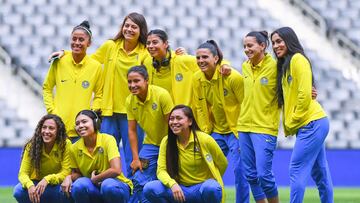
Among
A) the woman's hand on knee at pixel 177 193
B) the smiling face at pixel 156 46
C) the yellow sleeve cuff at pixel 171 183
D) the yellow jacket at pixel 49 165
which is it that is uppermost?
the smiling face at pixel 156 46

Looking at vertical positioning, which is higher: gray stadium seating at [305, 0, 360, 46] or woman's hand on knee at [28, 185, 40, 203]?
gray stadium seating at [305, 0, 360, 46]

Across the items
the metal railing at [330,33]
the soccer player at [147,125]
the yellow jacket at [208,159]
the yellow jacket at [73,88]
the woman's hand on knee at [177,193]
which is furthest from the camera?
the metal railing at [330,33]

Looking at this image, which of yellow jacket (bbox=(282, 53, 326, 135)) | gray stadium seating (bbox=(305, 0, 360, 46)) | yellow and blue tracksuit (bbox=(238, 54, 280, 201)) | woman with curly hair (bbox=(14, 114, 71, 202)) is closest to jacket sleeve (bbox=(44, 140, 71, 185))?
woman with curly hair (bbox=(14, 114, 71, 202))

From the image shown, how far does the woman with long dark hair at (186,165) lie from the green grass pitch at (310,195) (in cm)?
311

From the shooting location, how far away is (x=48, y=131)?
9.60 meters

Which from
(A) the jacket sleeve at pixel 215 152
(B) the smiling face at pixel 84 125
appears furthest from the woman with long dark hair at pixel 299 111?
(B) the smiling face at pixel 84 125

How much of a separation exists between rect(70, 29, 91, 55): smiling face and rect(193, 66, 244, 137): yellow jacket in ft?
3.61

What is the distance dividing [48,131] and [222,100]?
5.47ft

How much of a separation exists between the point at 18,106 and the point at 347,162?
19.5 ft

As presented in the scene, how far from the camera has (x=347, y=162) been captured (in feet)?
55.6

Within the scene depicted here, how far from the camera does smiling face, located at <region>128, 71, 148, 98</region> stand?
959 cm

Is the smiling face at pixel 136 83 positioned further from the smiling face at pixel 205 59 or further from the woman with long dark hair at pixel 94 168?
the smiling face at pixel 205 59

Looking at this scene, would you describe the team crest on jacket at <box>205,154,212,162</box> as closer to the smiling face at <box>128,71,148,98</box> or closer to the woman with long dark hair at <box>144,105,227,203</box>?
the woman with long dark hair at <box>144,105,227,203</box>

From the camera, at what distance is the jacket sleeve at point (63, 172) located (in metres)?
9.56
